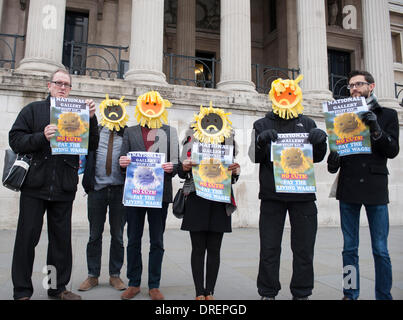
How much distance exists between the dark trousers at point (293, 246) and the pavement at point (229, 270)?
57cm

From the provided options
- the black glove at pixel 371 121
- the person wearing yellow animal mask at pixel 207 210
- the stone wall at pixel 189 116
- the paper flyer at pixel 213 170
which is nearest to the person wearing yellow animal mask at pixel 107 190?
the person wearing yellow animal mask at pixel 207 210

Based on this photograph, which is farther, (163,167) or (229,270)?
(229,270)

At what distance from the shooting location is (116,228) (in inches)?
174

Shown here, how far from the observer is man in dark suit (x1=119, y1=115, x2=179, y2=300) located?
382 cm

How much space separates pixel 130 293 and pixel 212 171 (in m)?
1.68

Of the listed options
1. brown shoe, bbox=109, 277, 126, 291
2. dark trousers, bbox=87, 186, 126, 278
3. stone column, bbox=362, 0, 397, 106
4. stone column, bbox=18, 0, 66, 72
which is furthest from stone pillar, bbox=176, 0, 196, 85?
brown shoe, bbox=109, 277, 126, 291

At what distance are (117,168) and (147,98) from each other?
1120 millimetres

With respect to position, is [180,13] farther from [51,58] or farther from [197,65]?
[51,58]

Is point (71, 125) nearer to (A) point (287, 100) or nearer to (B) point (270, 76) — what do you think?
(A) point (287, 100)

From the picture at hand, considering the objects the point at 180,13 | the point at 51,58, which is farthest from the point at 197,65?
the point at 51,58

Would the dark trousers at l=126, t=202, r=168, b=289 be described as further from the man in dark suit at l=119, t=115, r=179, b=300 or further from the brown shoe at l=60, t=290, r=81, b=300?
the brown shoe at l=60, t=290, r=81, b=300

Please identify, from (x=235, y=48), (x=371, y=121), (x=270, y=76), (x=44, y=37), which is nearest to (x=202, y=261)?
(x=371, y=121)

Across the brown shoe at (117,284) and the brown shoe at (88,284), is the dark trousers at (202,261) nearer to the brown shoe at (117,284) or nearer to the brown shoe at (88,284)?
the brown shoe at (117,284)

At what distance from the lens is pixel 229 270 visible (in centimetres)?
515
